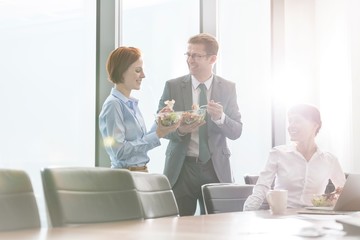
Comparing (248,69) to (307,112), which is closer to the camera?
(307,112)

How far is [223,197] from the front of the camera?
287cm

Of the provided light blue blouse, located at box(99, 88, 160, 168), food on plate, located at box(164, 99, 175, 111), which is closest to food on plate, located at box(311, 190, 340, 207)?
light blue blouse, located at box(99, 88, 160, 168)

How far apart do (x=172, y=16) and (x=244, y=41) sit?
2.91 ft

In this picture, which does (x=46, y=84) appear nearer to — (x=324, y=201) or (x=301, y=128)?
(x=301, y=128)

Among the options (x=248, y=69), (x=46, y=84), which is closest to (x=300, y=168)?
(x=46, y=84)

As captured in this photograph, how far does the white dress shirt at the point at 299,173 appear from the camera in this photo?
3.22 metres

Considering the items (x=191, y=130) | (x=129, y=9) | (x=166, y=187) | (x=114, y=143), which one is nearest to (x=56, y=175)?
(x=166, y=187)

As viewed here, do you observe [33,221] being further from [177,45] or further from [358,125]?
[358,125]

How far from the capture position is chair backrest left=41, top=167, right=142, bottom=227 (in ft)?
6.46

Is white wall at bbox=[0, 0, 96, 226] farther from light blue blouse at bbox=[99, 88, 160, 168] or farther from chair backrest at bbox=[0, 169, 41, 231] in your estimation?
chair backrest at bbox=[0, 169, 41, 231]

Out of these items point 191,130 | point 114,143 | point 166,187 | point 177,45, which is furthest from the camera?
point 177,45

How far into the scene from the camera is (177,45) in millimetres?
4938

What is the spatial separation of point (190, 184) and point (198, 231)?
2068 millimetres

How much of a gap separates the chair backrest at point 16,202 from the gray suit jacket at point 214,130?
1796mm
